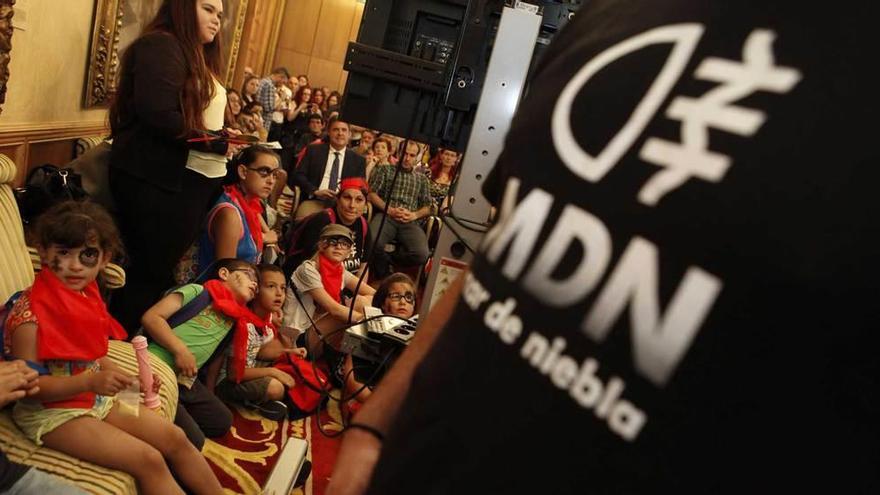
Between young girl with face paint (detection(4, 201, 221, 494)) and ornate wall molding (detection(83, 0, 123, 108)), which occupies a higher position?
ornate wall molding (detection(83, 0, 123, 108))

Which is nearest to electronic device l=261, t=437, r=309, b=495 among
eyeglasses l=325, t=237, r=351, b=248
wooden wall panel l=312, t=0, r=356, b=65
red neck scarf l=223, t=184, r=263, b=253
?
red neck scarf l=223, t=184, r=263, b=253

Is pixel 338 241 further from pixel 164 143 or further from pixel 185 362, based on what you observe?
pixel 185 362

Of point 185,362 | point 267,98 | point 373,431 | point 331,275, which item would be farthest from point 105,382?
point 267,98

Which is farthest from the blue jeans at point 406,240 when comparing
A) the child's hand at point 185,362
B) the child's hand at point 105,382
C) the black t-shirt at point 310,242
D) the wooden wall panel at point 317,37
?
the wooden wall panel at point 317,37

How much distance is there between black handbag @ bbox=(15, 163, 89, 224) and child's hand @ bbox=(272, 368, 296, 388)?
39.6 inches

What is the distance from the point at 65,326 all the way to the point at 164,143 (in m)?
1.04

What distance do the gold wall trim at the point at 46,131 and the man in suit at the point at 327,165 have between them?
1434 millimetres

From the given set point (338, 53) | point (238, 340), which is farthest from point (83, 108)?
point (338, 53)

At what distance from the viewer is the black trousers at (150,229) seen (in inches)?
103

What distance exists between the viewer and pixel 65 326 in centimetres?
172

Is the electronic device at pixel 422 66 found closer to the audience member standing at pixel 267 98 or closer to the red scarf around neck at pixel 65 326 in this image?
the red scarf around neck at pixel 65 326

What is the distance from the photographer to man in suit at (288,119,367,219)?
17.0 ft

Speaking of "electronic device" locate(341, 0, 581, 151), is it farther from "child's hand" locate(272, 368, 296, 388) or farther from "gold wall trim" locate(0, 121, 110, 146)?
"gold wall trim" locate(0, 121, 110, 146)

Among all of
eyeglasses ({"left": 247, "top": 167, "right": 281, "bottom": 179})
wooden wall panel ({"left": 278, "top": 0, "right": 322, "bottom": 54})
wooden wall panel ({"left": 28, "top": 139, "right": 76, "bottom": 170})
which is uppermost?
wooden wall panel ({"left": 278, "top": 0, "right": 322, "bottom": 54})
